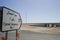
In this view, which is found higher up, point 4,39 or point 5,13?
point 5,13

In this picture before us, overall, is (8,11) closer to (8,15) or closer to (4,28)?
(8,15)

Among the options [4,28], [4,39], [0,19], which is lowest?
[4,39]

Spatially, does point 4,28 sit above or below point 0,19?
below

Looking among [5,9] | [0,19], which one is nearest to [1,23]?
[0,19]

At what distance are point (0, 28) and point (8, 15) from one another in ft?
1.81

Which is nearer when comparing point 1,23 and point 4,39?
point 1,23

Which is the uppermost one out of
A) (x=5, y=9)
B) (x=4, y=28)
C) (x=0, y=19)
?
(x=5, y=9)

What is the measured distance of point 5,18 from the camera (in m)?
4.02

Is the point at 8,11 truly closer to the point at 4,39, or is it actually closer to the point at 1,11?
the point at 1,11

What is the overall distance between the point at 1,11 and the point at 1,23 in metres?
0.34

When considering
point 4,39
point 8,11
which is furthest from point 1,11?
point 4,39

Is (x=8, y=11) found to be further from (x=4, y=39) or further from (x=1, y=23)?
(x=4, y=39)

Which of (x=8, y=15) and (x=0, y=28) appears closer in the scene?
(x=0, y=28)

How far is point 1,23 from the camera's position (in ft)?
12.8
